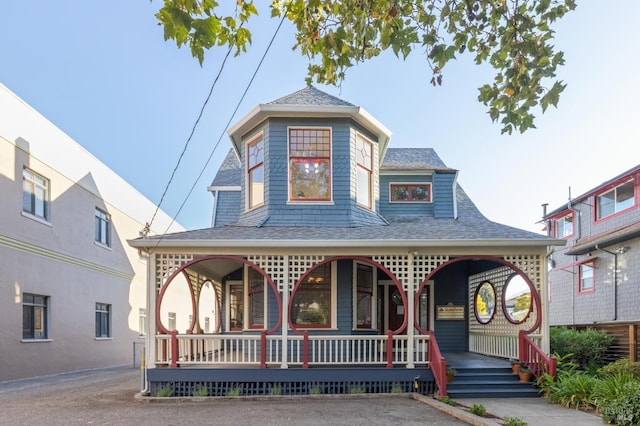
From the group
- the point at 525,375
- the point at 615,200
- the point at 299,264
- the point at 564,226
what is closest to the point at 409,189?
the point at 299,264

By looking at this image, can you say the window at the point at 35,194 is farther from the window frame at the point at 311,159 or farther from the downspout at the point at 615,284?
the downspout at the point at 615,284

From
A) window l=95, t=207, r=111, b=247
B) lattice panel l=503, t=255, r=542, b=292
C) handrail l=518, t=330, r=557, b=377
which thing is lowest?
handrail l=518, t=330, r=557, b=377

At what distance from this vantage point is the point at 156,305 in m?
→ 9.40

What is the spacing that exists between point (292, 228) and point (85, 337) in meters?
10.1

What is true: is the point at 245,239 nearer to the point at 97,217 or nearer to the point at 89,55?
the point at 97,217

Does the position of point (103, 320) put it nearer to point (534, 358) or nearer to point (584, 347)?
point (534, 358)

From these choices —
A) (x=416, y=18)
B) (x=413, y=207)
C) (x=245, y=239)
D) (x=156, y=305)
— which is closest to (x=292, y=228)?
(x=245, y=239)

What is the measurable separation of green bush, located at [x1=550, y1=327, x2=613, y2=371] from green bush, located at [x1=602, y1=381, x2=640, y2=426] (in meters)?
5.83

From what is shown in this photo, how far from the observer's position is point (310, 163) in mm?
11203

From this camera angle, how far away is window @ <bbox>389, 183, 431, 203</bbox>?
531 inches

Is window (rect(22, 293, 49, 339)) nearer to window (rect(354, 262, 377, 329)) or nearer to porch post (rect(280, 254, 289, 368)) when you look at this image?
porch post (rect(280, 254, 289, 368))

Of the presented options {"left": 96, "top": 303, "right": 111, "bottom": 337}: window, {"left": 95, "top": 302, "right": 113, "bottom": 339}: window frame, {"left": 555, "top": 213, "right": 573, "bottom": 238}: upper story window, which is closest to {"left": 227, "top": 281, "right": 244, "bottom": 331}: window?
{"left": 95, "top": 302, "right": 113, "bottom": 339}: window frame

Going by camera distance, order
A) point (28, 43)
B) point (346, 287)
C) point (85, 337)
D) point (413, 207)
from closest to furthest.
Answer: point (346, 287) → point (413, 207) → point (85, 337) → point (28, 43)

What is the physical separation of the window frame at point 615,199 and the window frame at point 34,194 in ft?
62.4
